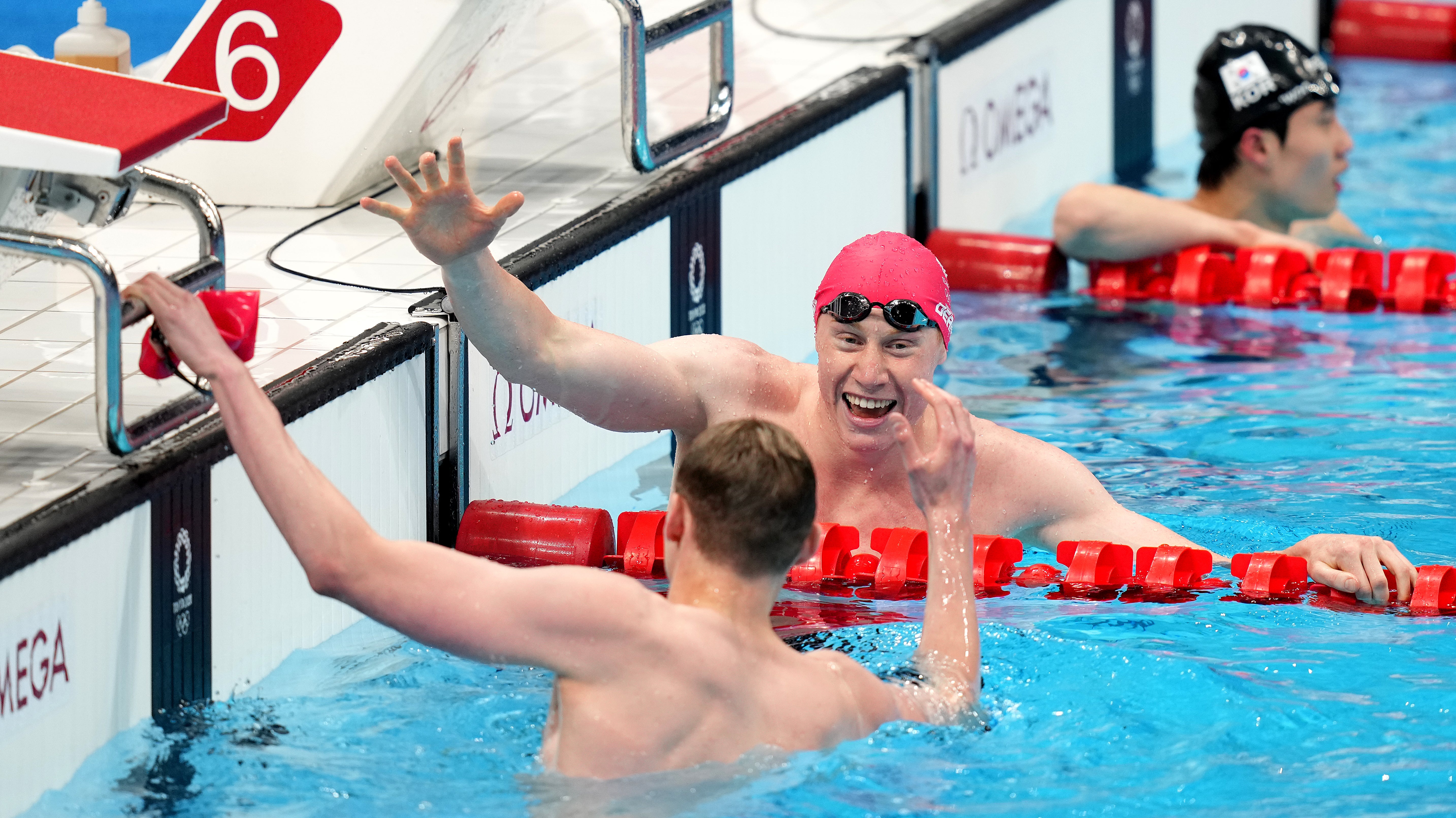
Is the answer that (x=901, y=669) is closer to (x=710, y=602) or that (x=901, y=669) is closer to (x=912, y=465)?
(x=912, y=465)

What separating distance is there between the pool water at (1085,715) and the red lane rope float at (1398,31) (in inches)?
201

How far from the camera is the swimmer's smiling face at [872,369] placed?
348cm

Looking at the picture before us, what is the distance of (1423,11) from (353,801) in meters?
7.92

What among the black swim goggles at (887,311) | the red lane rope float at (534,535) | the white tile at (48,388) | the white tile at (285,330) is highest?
the black swim goggles at (887,311)

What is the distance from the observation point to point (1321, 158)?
19.3ft

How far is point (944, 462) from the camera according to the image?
9.13ft

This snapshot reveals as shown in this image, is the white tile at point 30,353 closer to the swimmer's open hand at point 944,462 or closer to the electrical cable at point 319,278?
the electrical cable at point 319,278

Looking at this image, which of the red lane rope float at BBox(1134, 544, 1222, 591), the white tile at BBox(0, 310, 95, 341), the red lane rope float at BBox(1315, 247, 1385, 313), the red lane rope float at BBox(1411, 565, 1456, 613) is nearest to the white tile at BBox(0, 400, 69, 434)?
the white tile at BBox(0, 310, 95, 341)

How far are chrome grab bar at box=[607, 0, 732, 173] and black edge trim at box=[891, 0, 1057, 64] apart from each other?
4.08ft

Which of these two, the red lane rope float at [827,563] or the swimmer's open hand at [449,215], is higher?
the swimmer's open hand at [449,215]

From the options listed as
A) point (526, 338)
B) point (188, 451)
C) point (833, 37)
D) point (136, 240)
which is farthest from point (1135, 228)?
point (188, 451)

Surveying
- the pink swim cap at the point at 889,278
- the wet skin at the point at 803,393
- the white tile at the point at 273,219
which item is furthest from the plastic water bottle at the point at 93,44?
the pink swim cap at the point at 889,278

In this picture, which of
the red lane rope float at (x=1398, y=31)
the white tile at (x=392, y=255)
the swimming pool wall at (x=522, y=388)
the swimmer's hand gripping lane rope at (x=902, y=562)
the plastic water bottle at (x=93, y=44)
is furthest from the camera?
the red lane rope float at (x=1398, y=31)

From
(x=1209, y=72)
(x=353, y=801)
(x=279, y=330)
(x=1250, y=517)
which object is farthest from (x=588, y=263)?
(x=1209, y=72)
